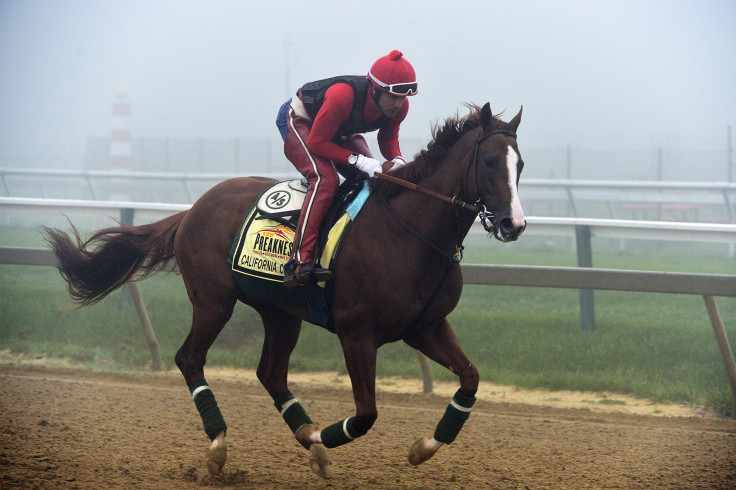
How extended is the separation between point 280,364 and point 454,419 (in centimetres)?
135

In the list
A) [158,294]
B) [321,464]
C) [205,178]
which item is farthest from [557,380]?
[205,178]

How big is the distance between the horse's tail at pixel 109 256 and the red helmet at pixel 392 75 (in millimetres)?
1974

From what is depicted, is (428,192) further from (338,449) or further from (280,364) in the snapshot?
(338,449)

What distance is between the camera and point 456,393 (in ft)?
14.8

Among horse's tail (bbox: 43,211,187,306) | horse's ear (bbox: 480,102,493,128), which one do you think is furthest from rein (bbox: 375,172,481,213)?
horse's tail (bbox: 43,211,187,306)

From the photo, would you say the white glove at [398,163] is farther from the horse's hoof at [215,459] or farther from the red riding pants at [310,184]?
the horse's hoof at [215,459]

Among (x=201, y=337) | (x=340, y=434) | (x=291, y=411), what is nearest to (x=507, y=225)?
(x=340, y=434)

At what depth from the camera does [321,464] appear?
15.4 ft

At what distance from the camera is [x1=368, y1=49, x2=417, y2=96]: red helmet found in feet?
14.9

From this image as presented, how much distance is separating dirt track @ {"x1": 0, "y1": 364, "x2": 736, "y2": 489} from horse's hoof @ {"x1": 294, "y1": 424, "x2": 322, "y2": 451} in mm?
157

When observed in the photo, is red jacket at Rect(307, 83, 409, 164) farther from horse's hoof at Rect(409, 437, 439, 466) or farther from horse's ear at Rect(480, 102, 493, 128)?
horse's hoof at Rect(409, 437, 439, 466)

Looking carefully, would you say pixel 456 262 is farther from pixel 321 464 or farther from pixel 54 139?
pixel 54 139

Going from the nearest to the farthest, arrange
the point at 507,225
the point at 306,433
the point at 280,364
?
the point at 507,225
the point at 306,433
the point at 280,364


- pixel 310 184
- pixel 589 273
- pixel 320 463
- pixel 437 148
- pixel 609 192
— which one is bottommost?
pixel 609 192
